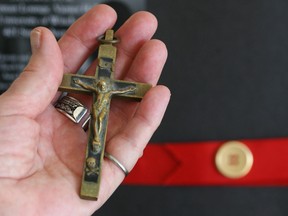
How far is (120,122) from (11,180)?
0.26 m

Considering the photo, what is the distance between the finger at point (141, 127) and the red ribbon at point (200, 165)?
39cm

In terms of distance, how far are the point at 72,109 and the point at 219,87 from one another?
50 cm

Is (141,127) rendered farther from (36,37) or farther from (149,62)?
(36,37)

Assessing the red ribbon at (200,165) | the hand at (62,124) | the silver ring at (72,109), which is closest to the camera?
the hand at (62,124)

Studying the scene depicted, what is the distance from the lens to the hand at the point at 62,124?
0.82 metres

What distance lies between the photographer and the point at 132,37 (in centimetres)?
97

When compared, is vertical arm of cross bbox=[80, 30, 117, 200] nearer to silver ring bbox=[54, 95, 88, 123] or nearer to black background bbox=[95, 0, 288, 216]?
silver ring bbox=[54, 95, 88, 123]

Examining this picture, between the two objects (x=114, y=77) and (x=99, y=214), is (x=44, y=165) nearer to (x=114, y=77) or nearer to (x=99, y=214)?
(x=114, y=77)

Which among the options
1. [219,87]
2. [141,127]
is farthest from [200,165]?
[141,127]

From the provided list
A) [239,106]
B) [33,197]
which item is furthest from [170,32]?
[33,197]

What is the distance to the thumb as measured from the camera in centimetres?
82

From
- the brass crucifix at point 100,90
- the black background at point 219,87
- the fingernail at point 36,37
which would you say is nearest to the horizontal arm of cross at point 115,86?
the brass crucifix at point 100,90

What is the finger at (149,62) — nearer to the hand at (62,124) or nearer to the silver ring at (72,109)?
the hand at (62,124)

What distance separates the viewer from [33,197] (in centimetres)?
81
